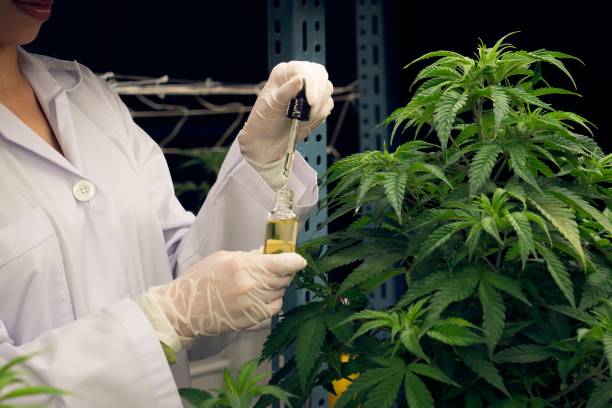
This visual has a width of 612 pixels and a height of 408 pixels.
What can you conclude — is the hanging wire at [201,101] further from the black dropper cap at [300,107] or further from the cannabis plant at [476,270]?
the cannabis plant at [476,270]

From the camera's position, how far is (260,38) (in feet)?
11.3

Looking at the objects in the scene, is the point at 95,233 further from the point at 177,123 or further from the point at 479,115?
the point at 177,123

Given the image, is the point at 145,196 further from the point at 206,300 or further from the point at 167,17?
the point at 167,17

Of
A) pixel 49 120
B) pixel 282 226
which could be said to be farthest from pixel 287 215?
pixel 49 120

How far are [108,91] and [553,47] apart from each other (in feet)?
5.51

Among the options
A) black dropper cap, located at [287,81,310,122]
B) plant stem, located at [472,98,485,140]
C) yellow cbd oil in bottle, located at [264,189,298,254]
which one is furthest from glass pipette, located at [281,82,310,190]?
plant stem, located at [472,98,485,140]

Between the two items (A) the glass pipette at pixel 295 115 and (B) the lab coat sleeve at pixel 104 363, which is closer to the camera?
(B) the lab coat sleeve at pixel 104 363

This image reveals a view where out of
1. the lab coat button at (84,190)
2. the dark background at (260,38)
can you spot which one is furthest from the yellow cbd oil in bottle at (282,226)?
the dark background at (260,38)

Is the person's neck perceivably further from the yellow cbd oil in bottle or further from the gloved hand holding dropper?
the yellow cbd oil in bottle

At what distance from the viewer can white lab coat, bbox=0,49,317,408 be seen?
1294 mm

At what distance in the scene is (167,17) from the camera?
3.28m

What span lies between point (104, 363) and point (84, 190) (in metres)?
0.36

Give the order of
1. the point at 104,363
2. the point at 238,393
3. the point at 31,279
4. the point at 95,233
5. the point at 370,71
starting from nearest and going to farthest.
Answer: the point at 238,393, the point at 104,363, the point at 31,279, the point at 95,233, the point at 370,71

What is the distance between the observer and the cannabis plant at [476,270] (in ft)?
3.76
